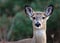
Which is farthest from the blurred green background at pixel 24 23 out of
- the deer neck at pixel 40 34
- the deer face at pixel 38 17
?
the deer neck at pixel 40 34

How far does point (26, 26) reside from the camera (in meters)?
13.9

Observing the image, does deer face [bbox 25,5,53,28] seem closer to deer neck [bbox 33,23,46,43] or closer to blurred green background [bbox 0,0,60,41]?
deer neck [bbox 33,23,46,43]

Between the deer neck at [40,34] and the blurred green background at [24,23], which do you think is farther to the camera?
the blurred green background at [24,23]

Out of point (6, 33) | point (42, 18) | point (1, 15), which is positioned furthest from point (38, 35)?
point (1, 15)

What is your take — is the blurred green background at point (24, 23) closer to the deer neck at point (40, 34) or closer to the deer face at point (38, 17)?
the deer face at point (38, 17)

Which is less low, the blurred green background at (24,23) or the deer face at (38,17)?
the deer face at (38,17)

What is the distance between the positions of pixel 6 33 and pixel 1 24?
3.55 ft

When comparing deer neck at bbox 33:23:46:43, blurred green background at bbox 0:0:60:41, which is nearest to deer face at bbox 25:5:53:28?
deer neck at bbox 33:23:46:43

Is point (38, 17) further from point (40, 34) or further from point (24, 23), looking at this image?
point (24, 23)

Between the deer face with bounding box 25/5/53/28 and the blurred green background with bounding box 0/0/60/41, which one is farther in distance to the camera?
the blurred green background with bounding box 0/0/60/41

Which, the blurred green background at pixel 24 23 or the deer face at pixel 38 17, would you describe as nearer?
the deer face at pixel 38 17

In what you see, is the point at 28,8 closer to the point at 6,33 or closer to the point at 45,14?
the point at 45,14

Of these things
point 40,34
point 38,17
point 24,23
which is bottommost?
point 24,23

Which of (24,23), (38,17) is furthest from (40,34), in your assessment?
(24,23)
